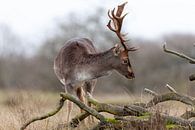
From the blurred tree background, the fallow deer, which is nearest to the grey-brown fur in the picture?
the fallow deer

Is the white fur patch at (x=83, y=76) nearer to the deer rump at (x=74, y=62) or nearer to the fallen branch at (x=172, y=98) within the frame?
the deer rump at (x=74, y=62)

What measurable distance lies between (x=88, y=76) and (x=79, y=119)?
10.4 feet

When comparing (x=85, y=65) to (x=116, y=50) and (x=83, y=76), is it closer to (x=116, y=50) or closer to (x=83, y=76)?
(x=83, y=76)

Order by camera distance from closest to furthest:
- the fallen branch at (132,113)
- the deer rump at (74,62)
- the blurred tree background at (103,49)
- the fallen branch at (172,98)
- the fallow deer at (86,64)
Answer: the fallen branch at (132,113), the fallen branch at (172,98), the fallow deer at (86,64), the deer rump at (74,62), the blurred tree background at (103,49)

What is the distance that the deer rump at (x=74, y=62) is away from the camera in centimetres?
1069

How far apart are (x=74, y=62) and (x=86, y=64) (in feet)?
0.83

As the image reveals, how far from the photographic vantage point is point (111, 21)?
9.74 metres

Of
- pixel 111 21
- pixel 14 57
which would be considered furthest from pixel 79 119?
pixel 14 57

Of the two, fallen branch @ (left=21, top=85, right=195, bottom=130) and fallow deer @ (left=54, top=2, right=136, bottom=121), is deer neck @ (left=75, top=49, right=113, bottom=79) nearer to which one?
fallow deer @ (left=54, top=2, right=136, bottom=121)

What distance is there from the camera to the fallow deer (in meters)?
10.4

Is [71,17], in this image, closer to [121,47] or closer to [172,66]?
[172,66]

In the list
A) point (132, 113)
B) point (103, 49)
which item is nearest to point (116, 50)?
point (132, 113)

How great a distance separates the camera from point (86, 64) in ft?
35.2

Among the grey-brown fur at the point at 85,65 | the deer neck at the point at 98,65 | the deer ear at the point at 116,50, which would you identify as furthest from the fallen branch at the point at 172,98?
the deer neck at the point at 98,65
